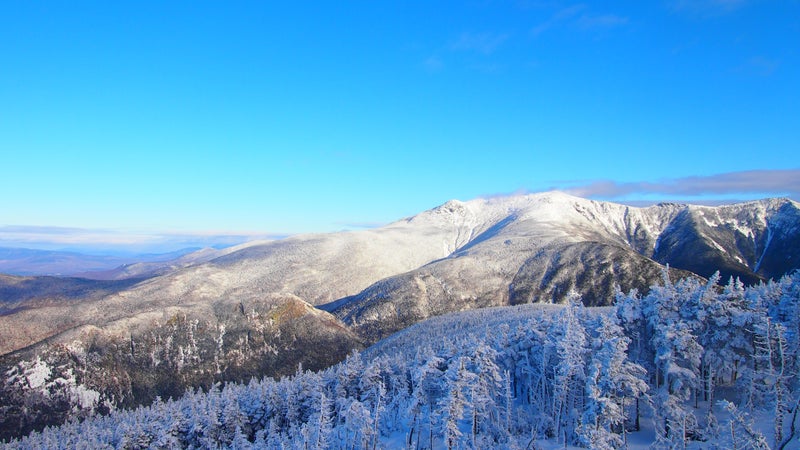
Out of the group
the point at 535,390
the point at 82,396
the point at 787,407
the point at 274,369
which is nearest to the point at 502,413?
the point at 535,390

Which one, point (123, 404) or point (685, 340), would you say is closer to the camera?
point (685, 340)

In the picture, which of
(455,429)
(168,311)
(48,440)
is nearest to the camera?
(455,429)

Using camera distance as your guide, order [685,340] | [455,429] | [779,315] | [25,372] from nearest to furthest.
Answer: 1. [455,429]
2. [685,340]
3. [779,315]
4. [25,372]

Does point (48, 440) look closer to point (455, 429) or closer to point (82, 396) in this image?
point (82, 396)

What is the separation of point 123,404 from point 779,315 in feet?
497

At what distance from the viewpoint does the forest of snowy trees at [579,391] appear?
4484 centimetres

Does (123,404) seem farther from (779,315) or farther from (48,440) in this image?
(779,315)

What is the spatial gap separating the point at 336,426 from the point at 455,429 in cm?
2676

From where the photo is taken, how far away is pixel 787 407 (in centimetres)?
4222

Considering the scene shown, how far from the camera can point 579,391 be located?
→ 183 ft

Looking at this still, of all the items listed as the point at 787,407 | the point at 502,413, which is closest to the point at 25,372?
the point at 502,413

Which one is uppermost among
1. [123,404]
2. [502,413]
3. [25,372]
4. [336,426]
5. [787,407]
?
[787,407]

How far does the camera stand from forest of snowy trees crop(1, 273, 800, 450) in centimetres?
4484

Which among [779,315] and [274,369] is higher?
[779,315]
